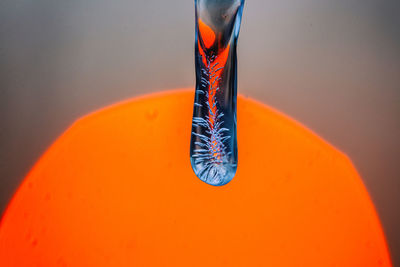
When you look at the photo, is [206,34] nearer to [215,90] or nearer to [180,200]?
[215,90]

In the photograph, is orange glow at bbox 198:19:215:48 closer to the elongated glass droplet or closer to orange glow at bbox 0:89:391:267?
the elongated glass droplet

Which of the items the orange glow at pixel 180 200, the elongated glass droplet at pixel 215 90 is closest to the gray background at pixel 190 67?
the orange glow at pixel 180 200

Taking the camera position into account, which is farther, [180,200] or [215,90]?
[180,200]

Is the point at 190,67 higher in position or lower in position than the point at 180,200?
higher

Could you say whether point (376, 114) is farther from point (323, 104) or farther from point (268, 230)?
point (268, 230)

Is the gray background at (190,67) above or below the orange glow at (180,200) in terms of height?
above

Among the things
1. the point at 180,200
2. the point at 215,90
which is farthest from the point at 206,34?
the point at 180,200

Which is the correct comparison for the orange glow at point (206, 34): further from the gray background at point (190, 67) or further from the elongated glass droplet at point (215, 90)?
the gray background at point (190, 67)
